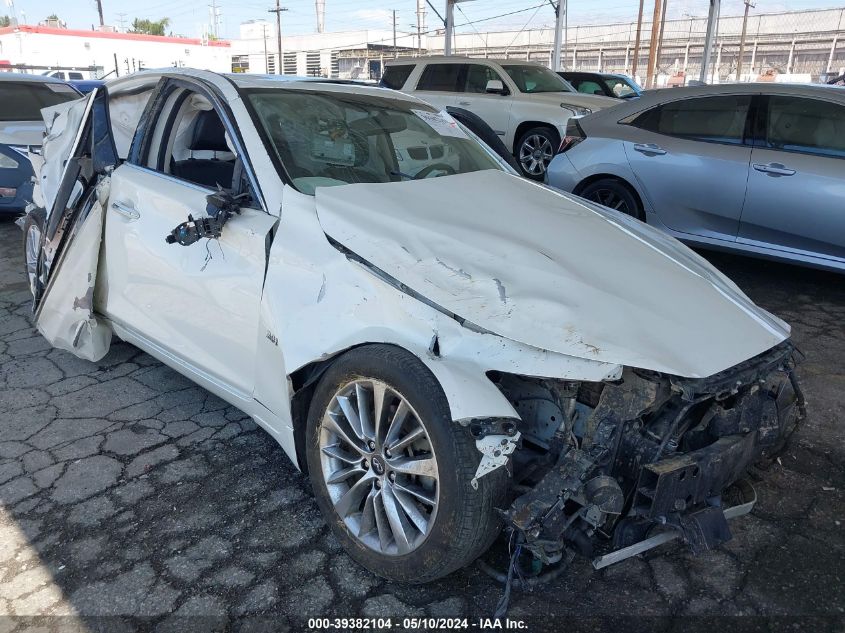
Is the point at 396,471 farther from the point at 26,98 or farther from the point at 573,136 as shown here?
the point at 26,98

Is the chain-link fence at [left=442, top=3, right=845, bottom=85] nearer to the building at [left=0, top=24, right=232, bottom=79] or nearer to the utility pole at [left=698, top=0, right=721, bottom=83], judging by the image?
the building at [left=0, top=24, right=232, bottom=79]

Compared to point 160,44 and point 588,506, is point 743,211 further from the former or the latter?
point 160,44

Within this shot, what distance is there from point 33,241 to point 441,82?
7.83m

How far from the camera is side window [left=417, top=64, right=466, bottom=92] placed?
36.1ft

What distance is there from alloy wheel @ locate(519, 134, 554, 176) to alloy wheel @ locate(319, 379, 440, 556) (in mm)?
8330

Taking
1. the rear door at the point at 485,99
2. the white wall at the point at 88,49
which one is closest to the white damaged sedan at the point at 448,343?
the rear door at the point at 485,99

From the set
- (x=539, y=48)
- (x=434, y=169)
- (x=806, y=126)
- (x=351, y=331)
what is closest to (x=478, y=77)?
(x=806, y=126)

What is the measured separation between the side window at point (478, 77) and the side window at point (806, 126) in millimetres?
5987

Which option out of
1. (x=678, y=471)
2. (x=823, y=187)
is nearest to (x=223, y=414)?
(x=678, y=471)

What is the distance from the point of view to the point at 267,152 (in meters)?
2.82

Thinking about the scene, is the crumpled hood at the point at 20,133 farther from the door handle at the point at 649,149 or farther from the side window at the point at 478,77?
the side window at the point at 478,77

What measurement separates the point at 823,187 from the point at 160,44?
54064 mm

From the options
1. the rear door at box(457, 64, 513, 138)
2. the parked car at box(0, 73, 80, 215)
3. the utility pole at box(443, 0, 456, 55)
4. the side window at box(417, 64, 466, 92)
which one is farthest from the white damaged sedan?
the utility pole at box(443, 0, 456, 55)

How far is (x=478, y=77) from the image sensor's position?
35.4ft
